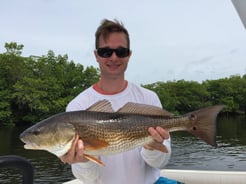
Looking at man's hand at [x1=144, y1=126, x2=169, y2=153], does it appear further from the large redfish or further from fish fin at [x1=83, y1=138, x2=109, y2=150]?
fish fin at [x1=83, y1=138, x2=109, y2=150]

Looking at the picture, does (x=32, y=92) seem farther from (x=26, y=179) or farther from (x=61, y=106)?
(x=26, y=179)

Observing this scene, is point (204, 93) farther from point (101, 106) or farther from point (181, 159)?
point (101, 106)

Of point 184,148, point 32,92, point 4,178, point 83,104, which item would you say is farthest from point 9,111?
point 83,104

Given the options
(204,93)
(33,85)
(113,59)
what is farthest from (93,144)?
(204,93)

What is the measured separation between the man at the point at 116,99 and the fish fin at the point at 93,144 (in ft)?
1.13

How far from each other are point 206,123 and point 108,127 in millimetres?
691

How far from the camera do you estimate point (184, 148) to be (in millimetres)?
35531

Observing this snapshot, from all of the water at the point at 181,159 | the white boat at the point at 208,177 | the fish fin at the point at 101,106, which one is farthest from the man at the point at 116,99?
the water at the point at 181,159

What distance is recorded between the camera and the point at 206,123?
103 inches

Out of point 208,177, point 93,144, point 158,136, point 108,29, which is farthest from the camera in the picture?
point 208,177

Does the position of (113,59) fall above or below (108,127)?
above

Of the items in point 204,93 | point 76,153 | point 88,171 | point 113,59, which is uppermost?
point 204,93

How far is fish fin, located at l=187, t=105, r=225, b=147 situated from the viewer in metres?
2.58

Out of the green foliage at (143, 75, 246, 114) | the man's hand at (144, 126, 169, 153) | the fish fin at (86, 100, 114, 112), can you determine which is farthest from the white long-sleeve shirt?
the green foliage at (143, 75, 246, 114)
